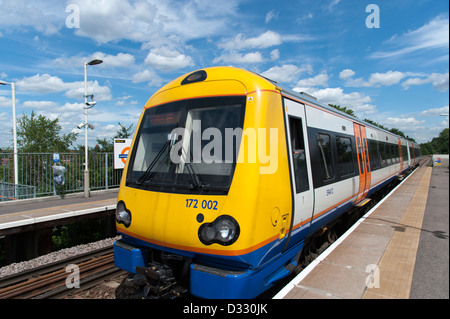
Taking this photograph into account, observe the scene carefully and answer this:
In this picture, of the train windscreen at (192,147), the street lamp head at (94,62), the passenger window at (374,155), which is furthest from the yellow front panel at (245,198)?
the street lamp head at (94,62)

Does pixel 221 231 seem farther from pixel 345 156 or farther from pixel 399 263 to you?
pixel 345 156

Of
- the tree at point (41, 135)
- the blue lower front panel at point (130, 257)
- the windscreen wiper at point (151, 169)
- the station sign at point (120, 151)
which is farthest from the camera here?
the tree at point (41, 135)

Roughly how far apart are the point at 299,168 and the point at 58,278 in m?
4.51

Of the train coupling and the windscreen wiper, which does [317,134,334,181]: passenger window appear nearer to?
the windscreen wiper

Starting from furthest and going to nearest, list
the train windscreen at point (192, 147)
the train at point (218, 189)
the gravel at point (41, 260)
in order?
the gravel at point (41, 260) → the train windscreen at point (192, 147) → the train at point (218, 189)

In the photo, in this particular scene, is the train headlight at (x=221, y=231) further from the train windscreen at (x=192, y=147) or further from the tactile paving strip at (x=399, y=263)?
the tactile paving strip at (x=399, y=263)

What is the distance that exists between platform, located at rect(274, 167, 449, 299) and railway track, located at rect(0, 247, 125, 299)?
3588 mm

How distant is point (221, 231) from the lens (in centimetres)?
304

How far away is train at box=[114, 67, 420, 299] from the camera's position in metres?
3.08

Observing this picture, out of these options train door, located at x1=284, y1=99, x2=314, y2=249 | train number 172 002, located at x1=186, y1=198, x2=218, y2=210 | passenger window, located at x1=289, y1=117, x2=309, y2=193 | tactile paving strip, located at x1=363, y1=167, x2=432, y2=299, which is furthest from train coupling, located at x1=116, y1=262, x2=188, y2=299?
tactile paving strip, located at x1=363, y1=167, x2=432, y2=299

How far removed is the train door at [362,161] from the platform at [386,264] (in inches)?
47.7

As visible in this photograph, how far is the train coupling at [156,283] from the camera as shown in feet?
10.8

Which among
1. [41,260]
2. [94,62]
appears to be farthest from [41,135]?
[41,260]
